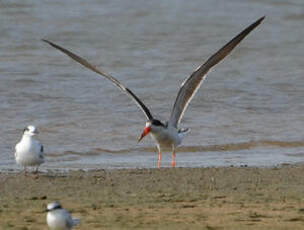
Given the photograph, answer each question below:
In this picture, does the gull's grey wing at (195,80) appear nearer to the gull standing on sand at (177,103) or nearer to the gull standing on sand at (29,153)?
the gull standing on sand at (177,103)

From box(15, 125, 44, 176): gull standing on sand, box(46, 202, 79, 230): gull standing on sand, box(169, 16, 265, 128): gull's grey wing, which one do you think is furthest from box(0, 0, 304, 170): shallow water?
box(46, 202, 79, 230): gull standing on sand

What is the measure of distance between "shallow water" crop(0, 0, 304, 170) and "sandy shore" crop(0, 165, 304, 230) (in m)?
1.20

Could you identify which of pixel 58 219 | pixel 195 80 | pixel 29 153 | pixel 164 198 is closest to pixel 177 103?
pixel 195 80

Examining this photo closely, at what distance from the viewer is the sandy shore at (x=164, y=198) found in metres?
7.18

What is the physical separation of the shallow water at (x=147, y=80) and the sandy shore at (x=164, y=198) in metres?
1.20

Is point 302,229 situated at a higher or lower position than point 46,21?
lower

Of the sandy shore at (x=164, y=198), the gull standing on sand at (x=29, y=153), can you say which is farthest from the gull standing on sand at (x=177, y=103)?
the gull standing on sand at (x=29, y=153)

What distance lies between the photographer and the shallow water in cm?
1162

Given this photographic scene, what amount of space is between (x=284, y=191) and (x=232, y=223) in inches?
58.2

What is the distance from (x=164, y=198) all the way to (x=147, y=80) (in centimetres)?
791

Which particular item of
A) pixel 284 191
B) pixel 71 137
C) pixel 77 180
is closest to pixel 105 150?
pixel 71 137

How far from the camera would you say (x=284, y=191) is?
8.50 m

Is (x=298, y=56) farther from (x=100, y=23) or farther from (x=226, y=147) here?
(x=226, y=147)

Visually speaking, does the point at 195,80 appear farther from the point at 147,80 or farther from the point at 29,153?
the point at 147,80
